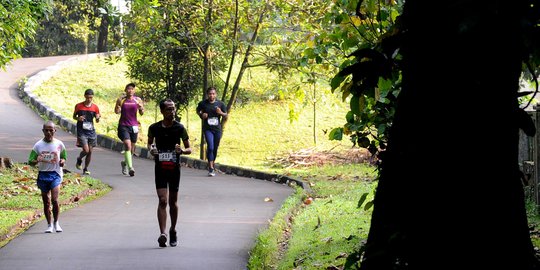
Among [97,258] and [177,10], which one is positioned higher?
[177,10]

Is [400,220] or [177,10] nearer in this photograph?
[400,220]

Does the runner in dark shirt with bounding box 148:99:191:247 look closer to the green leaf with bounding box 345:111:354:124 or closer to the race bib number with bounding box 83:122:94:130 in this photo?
the green leaf with bounding box 345:111:354:124

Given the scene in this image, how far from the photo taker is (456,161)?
15.6 feet

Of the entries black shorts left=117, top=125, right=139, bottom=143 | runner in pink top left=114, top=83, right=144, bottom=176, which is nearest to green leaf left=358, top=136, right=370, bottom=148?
runner in pink top left=114, top=83, right=144, bottom=176

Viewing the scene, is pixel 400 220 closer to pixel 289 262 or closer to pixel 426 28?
pixel 426 28

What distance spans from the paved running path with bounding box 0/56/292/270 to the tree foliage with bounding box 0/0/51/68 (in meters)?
3.18

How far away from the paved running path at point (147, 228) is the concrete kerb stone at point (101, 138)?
1.81 ft

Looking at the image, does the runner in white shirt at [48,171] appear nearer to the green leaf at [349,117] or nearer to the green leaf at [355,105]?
the green leaf at [349,117]

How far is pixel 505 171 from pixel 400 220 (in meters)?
0.58

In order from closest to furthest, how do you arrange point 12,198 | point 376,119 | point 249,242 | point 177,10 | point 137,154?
point 376,119, point 249,242, point 12,198, point 177,10, point 137,154

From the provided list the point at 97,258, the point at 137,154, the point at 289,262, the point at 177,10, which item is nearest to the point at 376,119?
the point at 289,262

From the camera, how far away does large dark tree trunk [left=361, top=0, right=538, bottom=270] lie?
4.66 meters

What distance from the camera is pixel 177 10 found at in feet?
79.3

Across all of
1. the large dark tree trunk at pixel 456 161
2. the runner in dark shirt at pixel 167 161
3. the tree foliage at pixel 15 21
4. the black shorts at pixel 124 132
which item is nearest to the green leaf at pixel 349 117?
the large dark tree trunk at pixel 456 161
